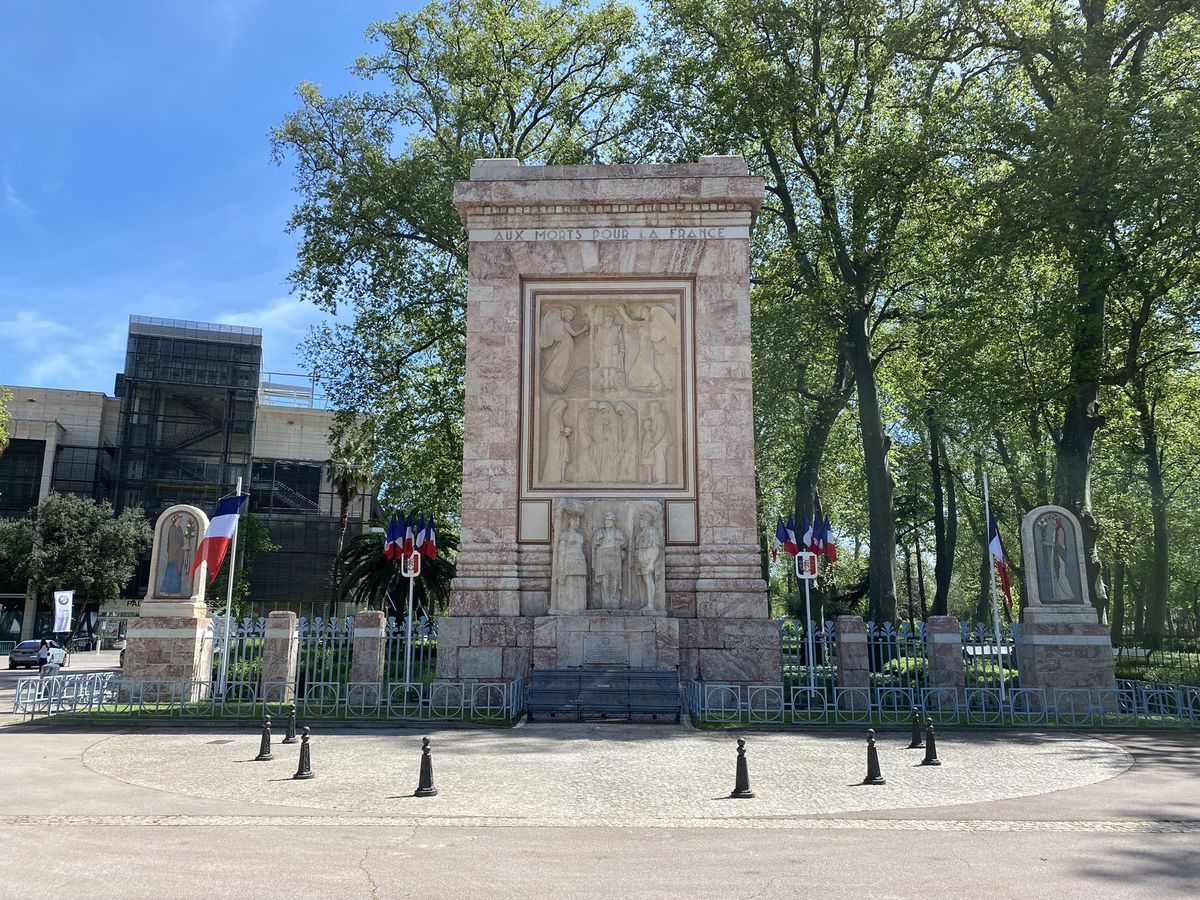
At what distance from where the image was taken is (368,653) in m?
19.7

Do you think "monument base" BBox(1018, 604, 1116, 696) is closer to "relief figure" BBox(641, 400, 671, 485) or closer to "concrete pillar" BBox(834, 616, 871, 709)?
"concrete pillar" BBox(834, 616, 871, 709)

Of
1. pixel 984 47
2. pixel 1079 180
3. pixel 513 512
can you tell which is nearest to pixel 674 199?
pixel 513 512

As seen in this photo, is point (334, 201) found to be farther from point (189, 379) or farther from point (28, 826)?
point (189, 379)

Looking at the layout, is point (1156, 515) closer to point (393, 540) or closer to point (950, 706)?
point (950, 706)

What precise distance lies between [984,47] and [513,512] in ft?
70.2

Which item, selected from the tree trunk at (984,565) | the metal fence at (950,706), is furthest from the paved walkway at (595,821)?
the tree trunk at (984,565)

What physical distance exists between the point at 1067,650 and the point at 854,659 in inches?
181

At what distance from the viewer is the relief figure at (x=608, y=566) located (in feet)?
66.2

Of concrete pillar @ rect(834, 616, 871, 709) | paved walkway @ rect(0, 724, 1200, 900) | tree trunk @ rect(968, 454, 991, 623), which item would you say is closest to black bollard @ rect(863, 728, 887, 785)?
paved walkway @ rect(0, 724, 1200, 900)

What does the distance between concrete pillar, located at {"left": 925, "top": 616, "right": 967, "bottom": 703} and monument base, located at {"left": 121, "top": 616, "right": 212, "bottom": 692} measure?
15938mm

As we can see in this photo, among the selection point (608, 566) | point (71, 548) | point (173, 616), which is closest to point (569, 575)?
point (608, 566)

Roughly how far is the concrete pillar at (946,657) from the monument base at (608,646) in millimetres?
3285

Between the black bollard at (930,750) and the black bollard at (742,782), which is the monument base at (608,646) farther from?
the black bollard at (742,782)

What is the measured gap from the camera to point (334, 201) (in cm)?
3319
